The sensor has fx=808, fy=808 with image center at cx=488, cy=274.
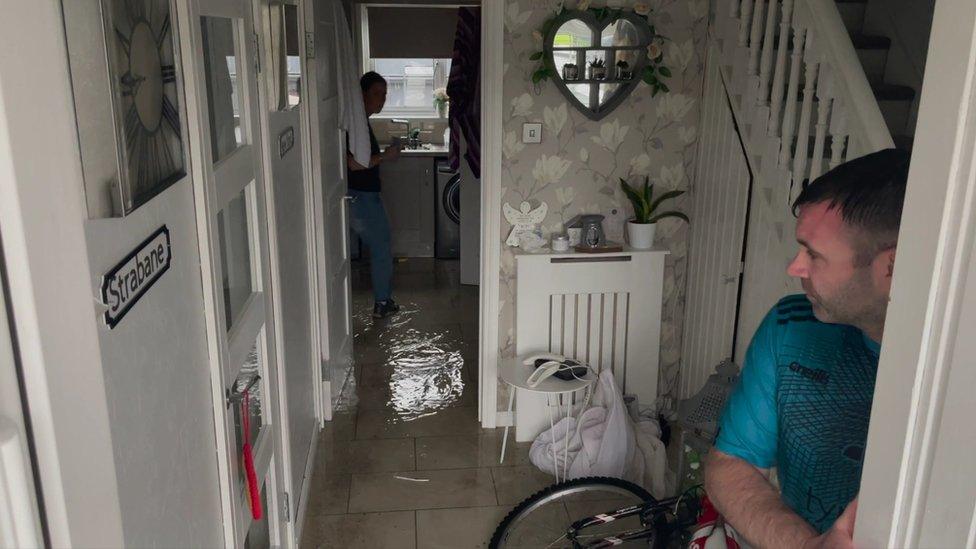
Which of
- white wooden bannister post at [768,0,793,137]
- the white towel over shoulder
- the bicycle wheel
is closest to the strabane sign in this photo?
the bicycle wheel

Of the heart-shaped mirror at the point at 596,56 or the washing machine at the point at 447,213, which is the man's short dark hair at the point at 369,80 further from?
the heart-shaped mirror at the point at 596,56

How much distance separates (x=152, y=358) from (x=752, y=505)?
1048 mm

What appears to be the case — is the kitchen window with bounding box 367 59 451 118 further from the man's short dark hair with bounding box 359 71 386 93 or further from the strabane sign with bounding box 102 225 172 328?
the strabane sign with bounding box 102 225 172 328

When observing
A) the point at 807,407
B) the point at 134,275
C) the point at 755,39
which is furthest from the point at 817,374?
the point at 755,39

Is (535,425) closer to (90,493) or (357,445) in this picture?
(357,445)

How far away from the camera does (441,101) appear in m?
7.22

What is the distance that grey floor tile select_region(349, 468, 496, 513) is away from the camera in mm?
3180

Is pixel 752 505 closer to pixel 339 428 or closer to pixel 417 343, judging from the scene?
pixel 339 428

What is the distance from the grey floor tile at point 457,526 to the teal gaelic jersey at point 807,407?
63.1 inches

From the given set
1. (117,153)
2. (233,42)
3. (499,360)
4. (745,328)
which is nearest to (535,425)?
(499,360)

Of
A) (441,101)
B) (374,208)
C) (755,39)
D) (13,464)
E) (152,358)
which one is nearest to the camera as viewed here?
(13,464)

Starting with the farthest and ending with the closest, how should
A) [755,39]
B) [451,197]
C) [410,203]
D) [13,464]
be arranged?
1. [410,203]
2. [451,197]
3. [755,39]
4. [13,464]

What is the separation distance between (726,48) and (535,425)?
1.80 m

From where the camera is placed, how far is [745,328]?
10.3ft
